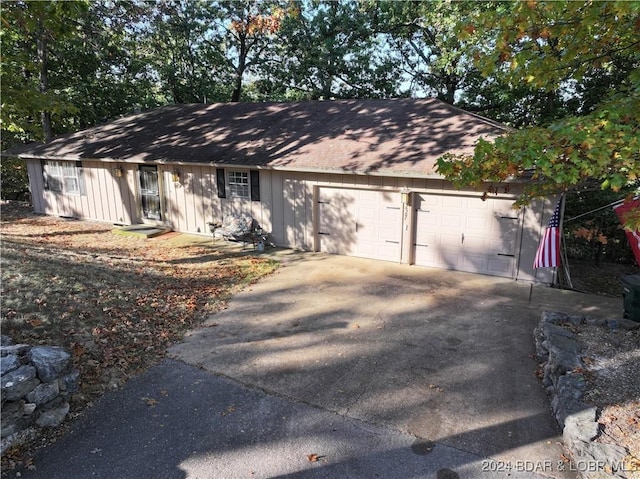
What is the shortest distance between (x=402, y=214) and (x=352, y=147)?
2456 millimetres

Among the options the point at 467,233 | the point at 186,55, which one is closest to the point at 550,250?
the point at 467,233

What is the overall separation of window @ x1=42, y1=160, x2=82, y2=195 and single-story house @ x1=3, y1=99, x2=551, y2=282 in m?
0.06

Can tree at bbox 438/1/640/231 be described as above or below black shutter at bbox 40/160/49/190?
above

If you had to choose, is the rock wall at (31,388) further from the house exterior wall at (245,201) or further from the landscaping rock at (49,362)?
the house exterior wall at (245,201)

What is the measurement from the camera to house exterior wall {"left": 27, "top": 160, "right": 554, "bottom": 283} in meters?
9.88

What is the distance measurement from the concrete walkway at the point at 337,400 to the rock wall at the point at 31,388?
1.18 feet

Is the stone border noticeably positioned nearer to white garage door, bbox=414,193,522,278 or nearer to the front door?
white garage door, bbox=414,193,522,278

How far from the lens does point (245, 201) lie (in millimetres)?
12938

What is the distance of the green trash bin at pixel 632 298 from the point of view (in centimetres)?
709

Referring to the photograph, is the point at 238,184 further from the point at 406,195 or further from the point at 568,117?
the point at 568,117

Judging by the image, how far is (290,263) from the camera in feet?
36.5

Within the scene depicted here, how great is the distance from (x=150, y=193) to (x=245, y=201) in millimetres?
4214

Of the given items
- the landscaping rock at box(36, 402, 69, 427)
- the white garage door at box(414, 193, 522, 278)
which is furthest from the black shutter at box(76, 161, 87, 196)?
the landscaping rock at box(36, 402, 69, 427)

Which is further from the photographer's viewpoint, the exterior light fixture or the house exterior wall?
the exterior light fixture
